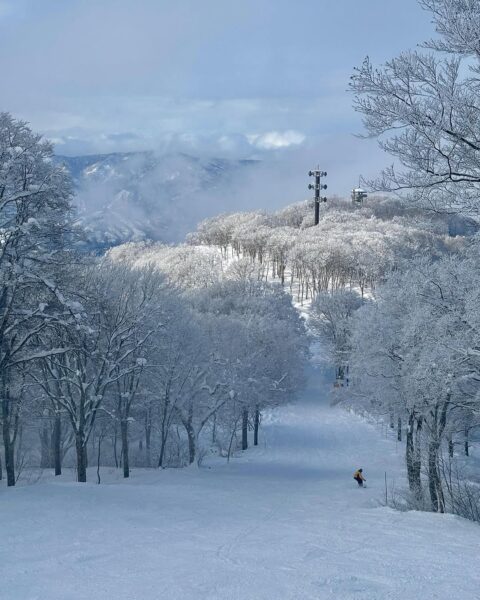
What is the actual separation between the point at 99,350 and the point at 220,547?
1280cm

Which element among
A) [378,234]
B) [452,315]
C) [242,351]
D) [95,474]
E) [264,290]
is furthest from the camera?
[378,234]

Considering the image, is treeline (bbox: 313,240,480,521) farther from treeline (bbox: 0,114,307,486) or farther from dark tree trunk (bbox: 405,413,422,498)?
treeline (bbox: 0,114,307,486)

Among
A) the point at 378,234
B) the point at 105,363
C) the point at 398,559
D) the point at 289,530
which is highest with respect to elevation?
the point at 378,234

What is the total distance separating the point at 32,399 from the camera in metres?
24.0

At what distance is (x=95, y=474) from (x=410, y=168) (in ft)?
78.7

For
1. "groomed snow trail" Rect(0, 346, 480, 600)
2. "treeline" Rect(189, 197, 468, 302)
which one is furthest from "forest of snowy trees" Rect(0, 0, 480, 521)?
"treeline" Rect(189, 197, 468, 302)

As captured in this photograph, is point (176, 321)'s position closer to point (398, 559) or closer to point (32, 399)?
point (32, 399)

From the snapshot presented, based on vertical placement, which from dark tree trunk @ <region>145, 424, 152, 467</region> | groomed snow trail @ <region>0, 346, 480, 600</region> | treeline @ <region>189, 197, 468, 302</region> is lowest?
dark tree trunk @ <region>145, 424, 152, 467</region>

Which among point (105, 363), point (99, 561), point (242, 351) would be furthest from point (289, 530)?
point (242, 351)

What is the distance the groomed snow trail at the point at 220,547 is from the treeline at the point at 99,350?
14.0 ft

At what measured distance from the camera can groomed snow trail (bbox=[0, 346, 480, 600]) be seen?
692 centimetres

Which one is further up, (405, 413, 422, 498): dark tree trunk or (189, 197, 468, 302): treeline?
(189, 197, 468, 302): treeline

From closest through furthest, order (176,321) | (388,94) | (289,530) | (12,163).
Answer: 1. (388,94)
2. (289,530)
3. (12,163)
4. (176,321)

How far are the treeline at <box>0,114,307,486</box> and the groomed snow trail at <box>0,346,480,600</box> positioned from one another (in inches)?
168
